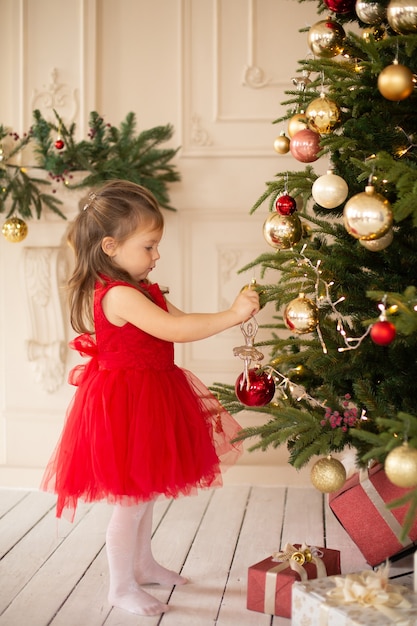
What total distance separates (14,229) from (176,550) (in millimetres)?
1324

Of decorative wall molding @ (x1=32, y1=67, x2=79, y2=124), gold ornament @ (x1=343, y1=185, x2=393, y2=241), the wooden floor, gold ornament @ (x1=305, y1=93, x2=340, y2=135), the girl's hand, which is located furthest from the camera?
decorative wall molding @ (x1=32, y1=67, x2=79, y2=124)

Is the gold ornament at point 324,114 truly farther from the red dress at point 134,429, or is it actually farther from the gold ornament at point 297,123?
the red dress at point 134,429

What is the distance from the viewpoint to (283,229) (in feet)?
6.17

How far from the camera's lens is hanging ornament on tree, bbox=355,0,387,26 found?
1680 mm

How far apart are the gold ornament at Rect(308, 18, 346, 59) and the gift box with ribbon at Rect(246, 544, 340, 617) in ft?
4.08

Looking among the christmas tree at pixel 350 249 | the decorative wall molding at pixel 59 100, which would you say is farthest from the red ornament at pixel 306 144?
the decorative wall molding at pixel 59 100

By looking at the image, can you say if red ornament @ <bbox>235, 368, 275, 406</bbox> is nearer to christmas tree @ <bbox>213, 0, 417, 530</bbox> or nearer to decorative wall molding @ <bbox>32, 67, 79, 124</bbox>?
christmas tree @ <bbox>213, 0, 417, 530</bbox>

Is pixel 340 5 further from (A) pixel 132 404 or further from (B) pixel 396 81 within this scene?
(A) pixel 132 404

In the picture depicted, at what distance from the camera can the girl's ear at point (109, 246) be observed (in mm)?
2066

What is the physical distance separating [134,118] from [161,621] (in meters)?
1.90

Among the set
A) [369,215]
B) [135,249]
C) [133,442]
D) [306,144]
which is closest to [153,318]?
[135,249]

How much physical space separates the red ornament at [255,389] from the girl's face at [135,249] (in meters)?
0.46

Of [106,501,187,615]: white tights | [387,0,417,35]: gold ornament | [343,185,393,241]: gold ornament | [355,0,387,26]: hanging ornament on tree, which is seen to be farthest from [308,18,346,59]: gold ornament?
[106,501,187,615]: white tights

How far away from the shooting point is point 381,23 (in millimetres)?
1785
